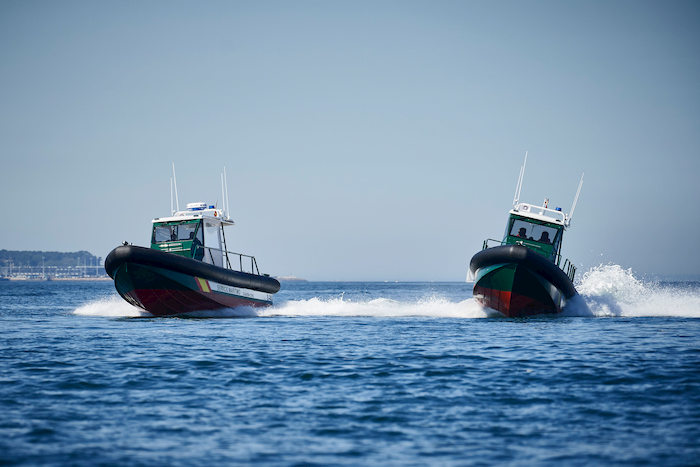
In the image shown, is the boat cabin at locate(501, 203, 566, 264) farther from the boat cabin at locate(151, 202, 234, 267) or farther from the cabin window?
the boat cabin at locate(151, 202, 234, 267)

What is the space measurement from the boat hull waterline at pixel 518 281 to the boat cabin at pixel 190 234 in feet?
26.9

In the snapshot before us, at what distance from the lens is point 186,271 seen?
1614 centimetres

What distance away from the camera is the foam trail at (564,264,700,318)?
1852 centimetres

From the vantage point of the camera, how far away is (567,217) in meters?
17.5

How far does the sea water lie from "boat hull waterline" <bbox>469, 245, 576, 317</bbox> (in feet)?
8.48

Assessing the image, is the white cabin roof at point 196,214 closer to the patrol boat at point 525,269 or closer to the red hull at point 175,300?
the red hull at point 175,300

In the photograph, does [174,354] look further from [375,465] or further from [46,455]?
[375,465]

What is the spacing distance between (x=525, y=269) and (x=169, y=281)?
31.7 feet

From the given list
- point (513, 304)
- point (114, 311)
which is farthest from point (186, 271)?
point (513, 304)

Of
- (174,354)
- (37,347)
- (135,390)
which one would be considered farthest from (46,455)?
(37,347)

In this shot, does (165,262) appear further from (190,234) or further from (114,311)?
(114,311)

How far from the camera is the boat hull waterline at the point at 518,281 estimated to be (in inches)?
598

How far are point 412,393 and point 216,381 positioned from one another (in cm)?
257

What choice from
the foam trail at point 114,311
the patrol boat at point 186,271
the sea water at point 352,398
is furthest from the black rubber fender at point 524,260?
the foam trail at point 114,311
